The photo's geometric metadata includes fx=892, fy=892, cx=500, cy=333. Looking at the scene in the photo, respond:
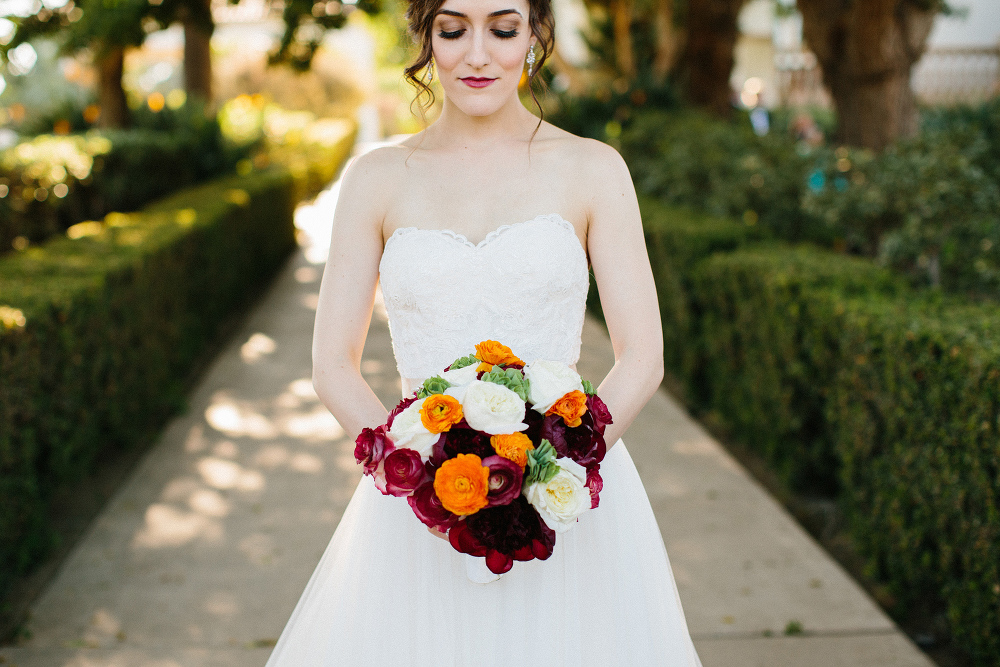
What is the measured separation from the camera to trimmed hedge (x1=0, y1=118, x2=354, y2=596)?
3.97m

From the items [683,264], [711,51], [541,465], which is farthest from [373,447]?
[711,51]

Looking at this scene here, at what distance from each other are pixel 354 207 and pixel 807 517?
3.59m

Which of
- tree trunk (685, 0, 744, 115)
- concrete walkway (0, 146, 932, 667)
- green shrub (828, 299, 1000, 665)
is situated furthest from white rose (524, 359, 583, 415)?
tree trunk (685, 0, 744, 115)

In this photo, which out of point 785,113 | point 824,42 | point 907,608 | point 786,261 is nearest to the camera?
point 907,608

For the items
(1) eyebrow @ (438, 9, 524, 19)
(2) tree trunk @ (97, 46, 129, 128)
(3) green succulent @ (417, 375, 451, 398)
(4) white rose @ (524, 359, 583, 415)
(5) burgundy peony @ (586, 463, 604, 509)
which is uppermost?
(1) eyebrow @ (438, 9, 524, 19)

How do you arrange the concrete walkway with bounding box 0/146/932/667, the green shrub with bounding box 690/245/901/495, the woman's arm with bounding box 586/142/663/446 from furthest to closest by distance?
the green shrub with bounding box 690/245/901/495
the concrete walkway with bounding box 0/146/932/667
the woman's arm with bounding box 586/142/663/446

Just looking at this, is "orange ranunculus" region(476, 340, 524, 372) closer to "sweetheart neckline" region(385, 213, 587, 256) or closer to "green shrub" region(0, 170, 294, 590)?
"sweetheart neckline" region(385, 213, 587, 256)

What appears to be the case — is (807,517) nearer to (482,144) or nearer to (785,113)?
(482,144)

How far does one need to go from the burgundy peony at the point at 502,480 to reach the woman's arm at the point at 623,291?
509mm

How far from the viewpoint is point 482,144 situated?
7.46ft

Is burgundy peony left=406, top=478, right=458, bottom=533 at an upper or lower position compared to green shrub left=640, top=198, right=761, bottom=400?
upper

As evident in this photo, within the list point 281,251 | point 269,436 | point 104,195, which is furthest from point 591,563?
point 281,251

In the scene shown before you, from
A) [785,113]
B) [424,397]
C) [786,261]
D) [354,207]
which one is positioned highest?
[354,207]

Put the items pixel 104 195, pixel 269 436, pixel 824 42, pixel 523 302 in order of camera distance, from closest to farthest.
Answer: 1. pixel 523 302
2. pixel 269 436
3. pixel 824 42
4. pixel 104 195
